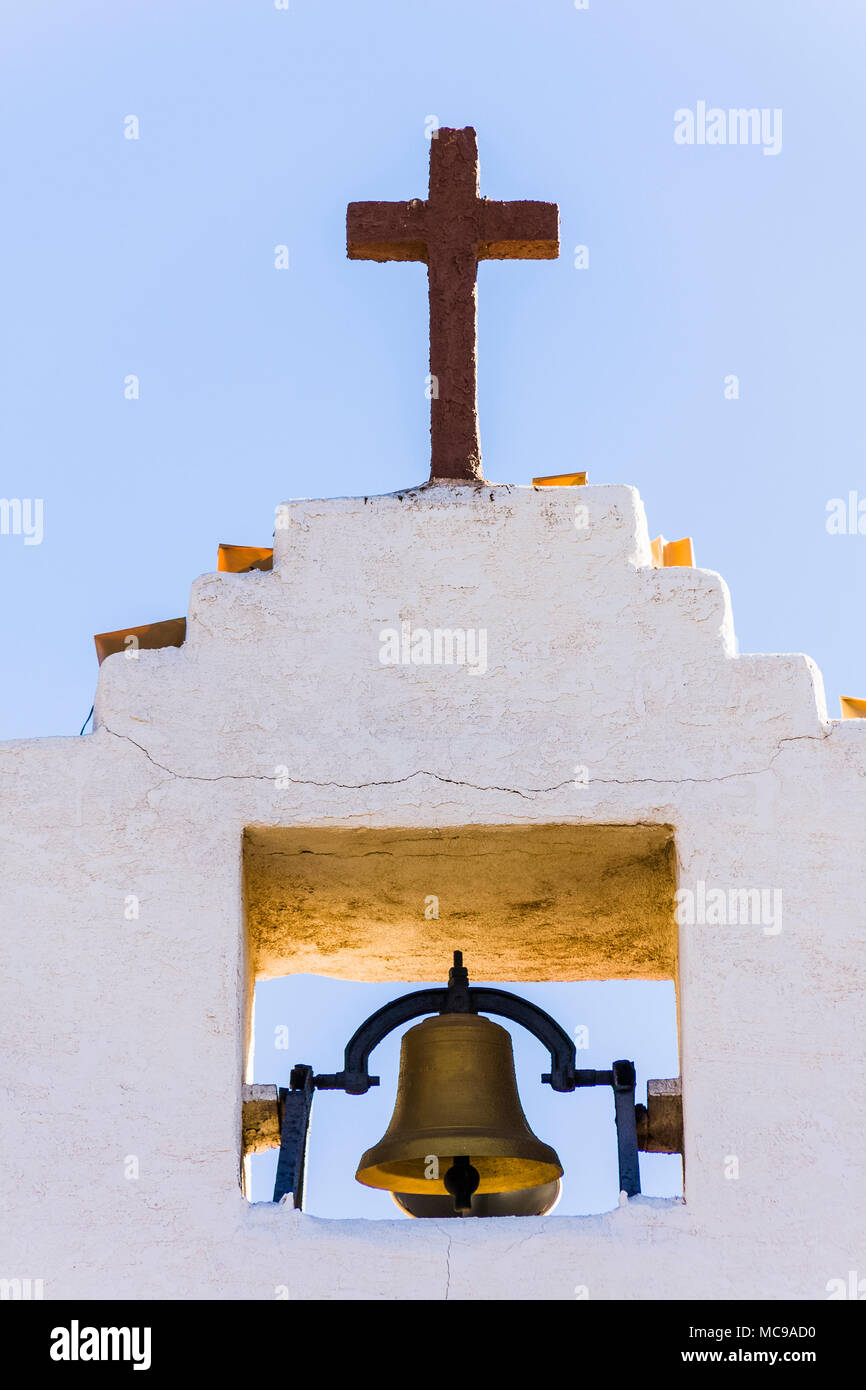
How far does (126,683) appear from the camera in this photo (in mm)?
5398

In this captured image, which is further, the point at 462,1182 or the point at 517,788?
the point at 462,1182

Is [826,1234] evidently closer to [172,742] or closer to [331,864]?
[331,864]

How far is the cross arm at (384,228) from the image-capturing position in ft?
19.0

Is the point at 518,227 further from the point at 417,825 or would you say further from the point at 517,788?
the point at 417,825

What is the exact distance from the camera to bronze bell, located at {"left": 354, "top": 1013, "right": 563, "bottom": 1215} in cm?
544

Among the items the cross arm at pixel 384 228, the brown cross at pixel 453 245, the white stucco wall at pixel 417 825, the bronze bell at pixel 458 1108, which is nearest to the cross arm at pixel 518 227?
the brown cross at pixel 453 245

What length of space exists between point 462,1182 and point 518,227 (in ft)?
8.64

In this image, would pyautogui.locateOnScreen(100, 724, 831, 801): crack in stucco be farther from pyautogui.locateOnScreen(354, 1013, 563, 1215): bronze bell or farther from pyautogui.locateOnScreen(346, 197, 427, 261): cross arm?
pyautogui.locateOnScreen(346, 197, 427, 261): cross arm

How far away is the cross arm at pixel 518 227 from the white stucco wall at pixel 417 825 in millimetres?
774

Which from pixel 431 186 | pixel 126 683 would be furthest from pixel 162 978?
pixel 431 186

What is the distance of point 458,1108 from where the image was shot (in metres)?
5.50

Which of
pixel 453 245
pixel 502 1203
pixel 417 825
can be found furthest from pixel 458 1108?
pixel 453 245
